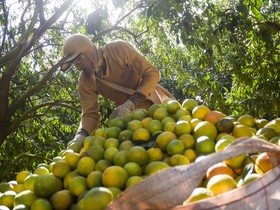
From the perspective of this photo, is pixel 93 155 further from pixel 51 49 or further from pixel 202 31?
pixel 51 49

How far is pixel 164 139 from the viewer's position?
1952 millimetres

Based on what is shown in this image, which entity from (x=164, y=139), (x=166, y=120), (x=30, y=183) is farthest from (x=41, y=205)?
(x=166, y=120)

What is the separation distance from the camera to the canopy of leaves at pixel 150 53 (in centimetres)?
512

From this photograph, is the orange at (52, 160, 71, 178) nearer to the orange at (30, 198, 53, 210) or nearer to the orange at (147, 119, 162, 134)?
the orange at (30, 198, 53, 210)

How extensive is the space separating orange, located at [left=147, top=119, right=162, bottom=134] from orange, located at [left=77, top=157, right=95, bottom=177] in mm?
447

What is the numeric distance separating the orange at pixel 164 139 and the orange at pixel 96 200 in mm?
567

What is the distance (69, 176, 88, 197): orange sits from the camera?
1.67m

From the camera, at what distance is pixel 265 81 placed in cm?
617

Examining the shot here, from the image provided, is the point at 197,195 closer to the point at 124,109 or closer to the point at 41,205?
the point at 41,205

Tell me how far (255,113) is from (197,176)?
201 inches

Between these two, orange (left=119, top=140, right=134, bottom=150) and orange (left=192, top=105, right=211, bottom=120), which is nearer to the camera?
orange (left=119, top=140, right=134, bottom=150)

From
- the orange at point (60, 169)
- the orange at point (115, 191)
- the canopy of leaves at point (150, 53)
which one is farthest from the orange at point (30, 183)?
the canopy of leaves at point (150, 53)

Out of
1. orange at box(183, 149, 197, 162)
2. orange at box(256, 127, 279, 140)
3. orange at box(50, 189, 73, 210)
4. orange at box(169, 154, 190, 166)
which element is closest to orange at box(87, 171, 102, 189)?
orange at box(50, 189, 73, 210)

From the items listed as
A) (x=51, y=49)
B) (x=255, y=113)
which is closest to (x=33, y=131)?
(x=51, y=49)
